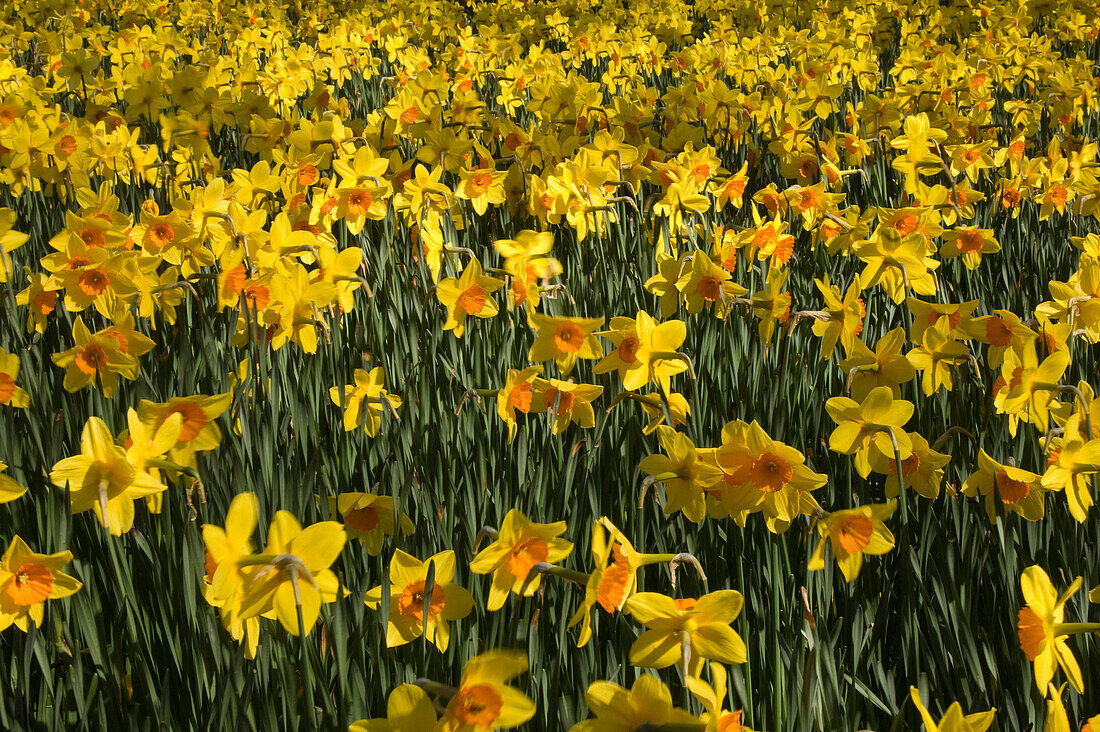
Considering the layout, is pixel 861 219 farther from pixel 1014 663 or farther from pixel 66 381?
pixel 66 381

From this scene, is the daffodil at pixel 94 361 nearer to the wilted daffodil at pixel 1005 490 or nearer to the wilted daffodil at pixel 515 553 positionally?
the wilted daffodil at pixel 515 553

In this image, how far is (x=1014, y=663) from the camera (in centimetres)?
151

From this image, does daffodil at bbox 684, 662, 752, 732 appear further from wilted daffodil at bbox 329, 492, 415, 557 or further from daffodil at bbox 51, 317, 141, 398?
daffodil at bbox 51, 317, 141, 398

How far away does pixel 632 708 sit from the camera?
864 mm

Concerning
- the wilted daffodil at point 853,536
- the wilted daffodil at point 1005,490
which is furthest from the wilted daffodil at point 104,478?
the wilted daffodil at point 1005,490

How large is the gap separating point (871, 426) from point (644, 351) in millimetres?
484

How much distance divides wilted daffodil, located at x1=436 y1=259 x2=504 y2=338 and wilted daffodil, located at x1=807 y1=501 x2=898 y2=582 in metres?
1.18

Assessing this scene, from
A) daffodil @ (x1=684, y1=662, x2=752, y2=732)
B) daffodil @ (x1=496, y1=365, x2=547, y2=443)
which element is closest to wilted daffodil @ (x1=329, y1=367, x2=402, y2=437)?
daffodil @ (x1=496, y1=365, x2=547, y2=443)

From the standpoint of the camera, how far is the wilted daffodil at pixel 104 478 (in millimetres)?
1236

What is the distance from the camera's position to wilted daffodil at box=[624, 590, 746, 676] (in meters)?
1.06

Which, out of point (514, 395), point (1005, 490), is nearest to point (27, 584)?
point (514, 395)

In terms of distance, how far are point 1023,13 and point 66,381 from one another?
28.5ft

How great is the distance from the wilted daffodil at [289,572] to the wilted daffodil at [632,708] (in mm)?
371

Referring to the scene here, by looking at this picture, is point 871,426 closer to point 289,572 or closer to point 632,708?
point 632,708
